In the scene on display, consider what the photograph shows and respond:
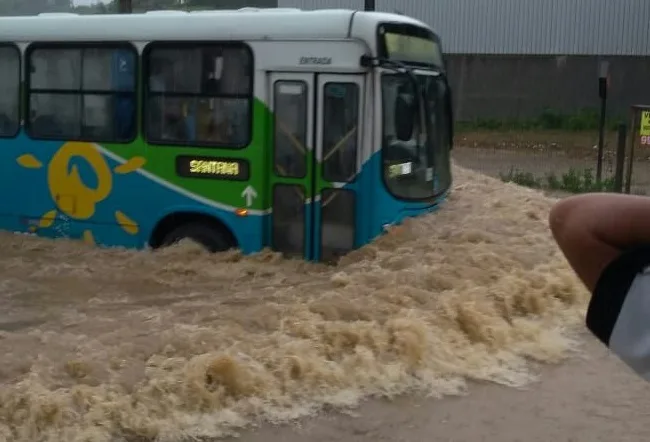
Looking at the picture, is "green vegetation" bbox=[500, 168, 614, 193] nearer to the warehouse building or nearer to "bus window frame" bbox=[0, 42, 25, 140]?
"bus window frame" bbox=[0, 42, 25, 140]

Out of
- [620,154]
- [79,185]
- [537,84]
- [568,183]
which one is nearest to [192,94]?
[79,185]

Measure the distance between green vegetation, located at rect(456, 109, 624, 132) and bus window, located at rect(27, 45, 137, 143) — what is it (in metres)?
22.5

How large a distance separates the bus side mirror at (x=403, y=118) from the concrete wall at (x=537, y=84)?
79.9 ft

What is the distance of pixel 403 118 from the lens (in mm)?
9609

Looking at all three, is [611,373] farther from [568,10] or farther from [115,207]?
[568,10]

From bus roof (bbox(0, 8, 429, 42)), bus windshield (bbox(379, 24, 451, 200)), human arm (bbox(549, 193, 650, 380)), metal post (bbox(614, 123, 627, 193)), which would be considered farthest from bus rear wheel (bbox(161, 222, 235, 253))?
metal post (bbox(614, 123, 627, 193))

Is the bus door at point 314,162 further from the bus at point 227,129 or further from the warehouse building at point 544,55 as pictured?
the warehouse building at point 544,55

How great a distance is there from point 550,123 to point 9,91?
23484 millimetres

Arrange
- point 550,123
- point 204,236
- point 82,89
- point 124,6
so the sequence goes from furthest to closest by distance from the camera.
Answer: point 550,123
point 124,6
point 82,89
point 204,236

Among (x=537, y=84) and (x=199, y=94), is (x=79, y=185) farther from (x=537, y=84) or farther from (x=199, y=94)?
(x=537, y=84)

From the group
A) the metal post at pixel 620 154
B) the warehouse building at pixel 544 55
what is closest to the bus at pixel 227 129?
the metal post at pixel 620 154

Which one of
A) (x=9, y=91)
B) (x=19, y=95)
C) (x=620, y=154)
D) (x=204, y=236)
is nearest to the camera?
(x=204, y=236)

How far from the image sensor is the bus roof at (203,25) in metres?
9.42

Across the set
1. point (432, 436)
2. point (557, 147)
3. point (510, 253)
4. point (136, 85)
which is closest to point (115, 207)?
point (136, 85)
